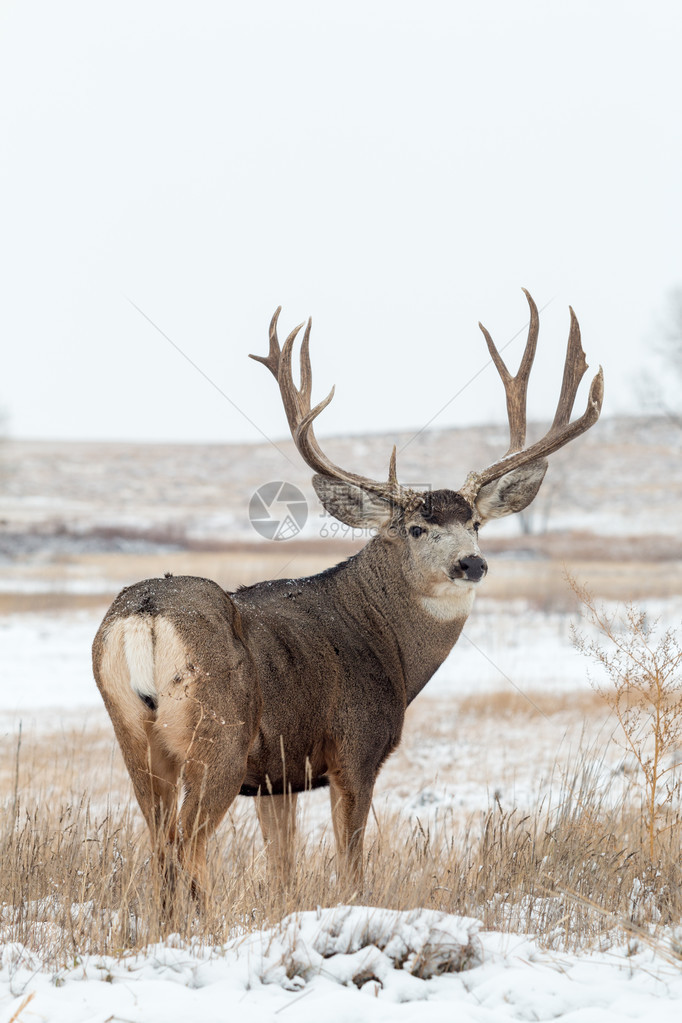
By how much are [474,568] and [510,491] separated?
992mm

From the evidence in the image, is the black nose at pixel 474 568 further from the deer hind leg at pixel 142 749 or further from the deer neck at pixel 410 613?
the deer hind leg at pixel 142 749

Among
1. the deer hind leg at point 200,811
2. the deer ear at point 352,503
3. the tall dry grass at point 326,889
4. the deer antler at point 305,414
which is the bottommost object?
the tall dry grass at point 326,889

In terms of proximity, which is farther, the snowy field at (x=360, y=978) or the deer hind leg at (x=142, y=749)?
the deer hind leg at (x=142, y=749)

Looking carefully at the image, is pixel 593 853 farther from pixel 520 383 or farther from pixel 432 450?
pixel 432 450

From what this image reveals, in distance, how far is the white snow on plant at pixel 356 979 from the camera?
325 centimetres

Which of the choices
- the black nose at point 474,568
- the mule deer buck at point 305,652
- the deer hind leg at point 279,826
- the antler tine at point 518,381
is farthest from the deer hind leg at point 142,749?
the antler tine at point 518,381

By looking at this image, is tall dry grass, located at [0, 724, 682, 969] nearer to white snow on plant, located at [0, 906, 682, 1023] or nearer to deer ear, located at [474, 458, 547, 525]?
white snow on plant, located at [0, 906, 682, 1023]

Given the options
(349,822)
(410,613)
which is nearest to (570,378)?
(410,613)

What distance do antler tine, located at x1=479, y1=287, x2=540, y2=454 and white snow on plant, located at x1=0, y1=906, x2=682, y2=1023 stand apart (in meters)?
3.56

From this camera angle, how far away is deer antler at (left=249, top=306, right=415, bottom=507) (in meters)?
6.04

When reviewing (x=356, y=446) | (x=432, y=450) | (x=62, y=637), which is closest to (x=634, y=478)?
(x=432, y=450)

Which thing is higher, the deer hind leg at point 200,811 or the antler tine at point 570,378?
the antler tine at point 570,378

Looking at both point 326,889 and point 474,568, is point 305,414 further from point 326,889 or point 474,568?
point 326,889

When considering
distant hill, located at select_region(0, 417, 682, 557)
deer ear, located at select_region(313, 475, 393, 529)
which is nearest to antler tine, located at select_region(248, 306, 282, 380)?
deer ear, located at select_region(313, 475, 393, 529)
